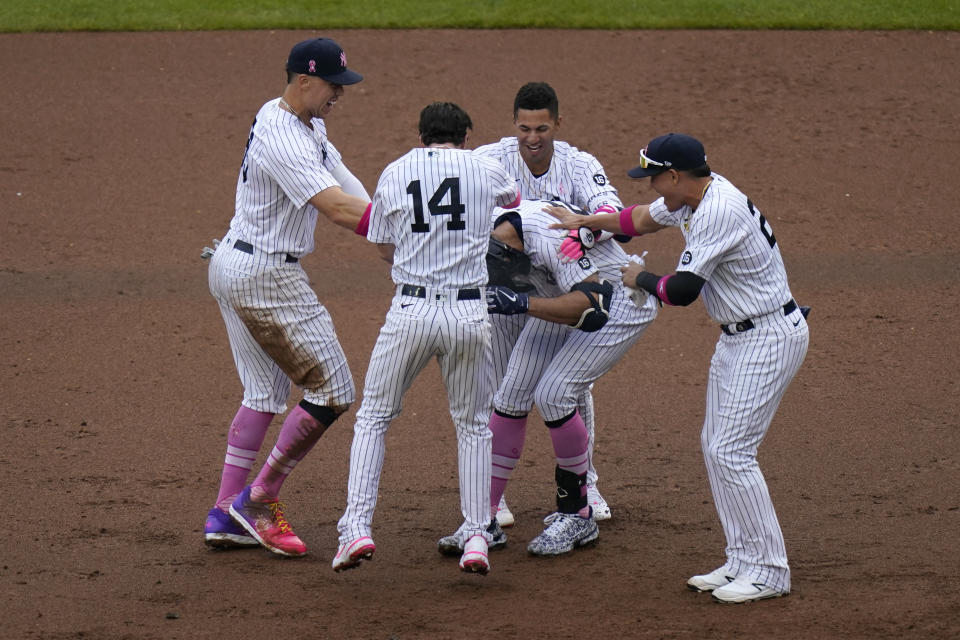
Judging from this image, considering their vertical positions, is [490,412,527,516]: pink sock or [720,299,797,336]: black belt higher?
[720,299,797,336]: black belt

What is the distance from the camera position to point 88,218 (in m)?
9.55

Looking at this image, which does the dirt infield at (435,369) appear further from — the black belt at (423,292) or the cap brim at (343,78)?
the cap brim at (343,78)

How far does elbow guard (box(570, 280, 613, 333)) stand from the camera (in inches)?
184

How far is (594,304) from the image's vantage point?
15.3 feet

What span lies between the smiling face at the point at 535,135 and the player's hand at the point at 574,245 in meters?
0.46

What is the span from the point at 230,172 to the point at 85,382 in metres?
3.64

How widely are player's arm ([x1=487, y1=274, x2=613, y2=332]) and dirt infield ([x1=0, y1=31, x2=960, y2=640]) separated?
106 cm

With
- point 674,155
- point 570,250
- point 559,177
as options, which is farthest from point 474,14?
point 674,155

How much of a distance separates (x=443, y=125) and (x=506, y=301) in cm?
74

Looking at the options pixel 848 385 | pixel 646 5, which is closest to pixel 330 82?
pixel 848 385

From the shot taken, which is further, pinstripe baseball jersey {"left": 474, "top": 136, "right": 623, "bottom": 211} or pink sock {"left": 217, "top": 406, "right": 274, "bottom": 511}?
pinstripe baseball jersey {"left": 474, "top": 136, "right": 623, "bottom": 211}

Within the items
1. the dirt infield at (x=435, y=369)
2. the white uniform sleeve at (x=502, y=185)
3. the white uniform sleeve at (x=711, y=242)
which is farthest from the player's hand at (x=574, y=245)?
the dirt infield at (x=435, y=369)

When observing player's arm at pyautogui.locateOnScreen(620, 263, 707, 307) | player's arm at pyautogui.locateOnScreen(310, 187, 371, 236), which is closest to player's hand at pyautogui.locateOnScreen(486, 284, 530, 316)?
player's arm at pyautogui.locateOnScreen(620, 263, 707, 307)

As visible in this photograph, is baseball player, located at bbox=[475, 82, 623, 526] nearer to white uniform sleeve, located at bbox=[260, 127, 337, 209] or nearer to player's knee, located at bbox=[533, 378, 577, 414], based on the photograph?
player's knee, located at bbox=[533, 378, 577, 414]
